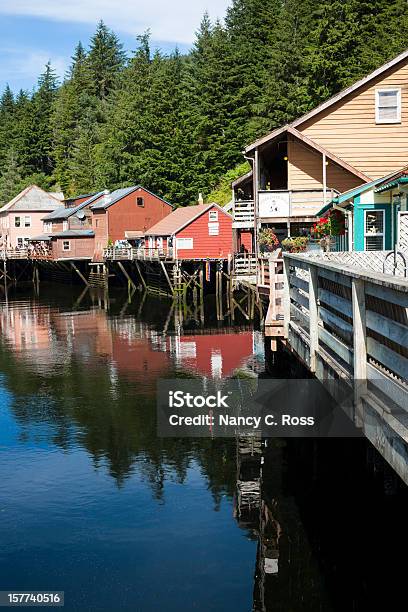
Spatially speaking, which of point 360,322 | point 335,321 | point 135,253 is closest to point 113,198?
point 135,253

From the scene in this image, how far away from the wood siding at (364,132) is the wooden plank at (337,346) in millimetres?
24520

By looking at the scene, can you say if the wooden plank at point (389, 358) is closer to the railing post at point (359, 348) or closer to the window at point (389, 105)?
the railing post at point (359, 348)

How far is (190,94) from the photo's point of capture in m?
84.6

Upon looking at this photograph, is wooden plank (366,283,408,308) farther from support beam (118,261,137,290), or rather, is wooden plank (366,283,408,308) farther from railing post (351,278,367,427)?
support beam (118,261,137,290)

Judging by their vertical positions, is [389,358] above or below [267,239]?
below

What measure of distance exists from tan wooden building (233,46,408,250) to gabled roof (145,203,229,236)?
20766 mm

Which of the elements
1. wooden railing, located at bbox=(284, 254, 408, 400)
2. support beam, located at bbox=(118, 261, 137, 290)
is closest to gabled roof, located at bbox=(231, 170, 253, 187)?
support beam, located at bbox=(118, 261, 137, 290)

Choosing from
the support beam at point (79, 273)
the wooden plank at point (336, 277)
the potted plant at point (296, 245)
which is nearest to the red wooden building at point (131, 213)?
the support beam at point (79, 273)

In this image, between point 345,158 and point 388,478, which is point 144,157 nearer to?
point 345,158

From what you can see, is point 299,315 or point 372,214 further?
point 372,214

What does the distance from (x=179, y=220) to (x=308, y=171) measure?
2400 centimetres

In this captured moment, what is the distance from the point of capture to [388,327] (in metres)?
7.16

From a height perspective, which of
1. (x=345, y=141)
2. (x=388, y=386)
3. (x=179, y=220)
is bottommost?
(x=388, y=386)

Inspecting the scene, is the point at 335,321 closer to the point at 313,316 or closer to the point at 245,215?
the point at 313,316
